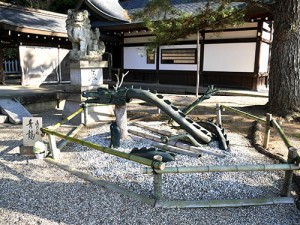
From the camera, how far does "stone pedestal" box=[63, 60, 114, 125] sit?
22.9ft

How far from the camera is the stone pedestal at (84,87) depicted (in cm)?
698

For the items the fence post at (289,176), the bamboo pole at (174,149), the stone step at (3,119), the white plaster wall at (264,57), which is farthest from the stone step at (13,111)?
the white plaster wall at (264,57)

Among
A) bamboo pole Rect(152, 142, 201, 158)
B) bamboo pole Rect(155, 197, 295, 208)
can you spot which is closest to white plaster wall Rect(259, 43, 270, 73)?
bamboo pole Rect(152, 142, 201, 158)

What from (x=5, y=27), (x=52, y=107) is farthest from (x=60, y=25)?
(x=52, y=107)

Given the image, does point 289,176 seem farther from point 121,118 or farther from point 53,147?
point 53,147

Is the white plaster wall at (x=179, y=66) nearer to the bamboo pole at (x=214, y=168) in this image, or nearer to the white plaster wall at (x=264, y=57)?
the white plaster wall at (x=264, y=57)

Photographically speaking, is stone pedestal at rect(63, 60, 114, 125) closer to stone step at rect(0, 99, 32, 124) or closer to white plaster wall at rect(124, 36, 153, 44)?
stone step at rect(0, 99, 32, 124)

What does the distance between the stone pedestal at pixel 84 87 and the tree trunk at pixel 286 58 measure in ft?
14.8

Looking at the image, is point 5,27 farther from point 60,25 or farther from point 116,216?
point 116,216

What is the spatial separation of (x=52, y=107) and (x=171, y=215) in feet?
25.2

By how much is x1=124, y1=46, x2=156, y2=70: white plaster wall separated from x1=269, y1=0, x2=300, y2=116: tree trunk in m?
8.62

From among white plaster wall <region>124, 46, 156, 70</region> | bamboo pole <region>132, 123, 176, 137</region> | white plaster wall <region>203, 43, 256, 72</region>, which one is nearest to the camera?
bamboo pole <region>132, 123, 176, 137</region>

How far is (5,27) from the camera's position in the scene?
10.2 meters

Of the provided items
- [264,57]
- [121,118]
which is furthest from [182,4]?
[121,118]
